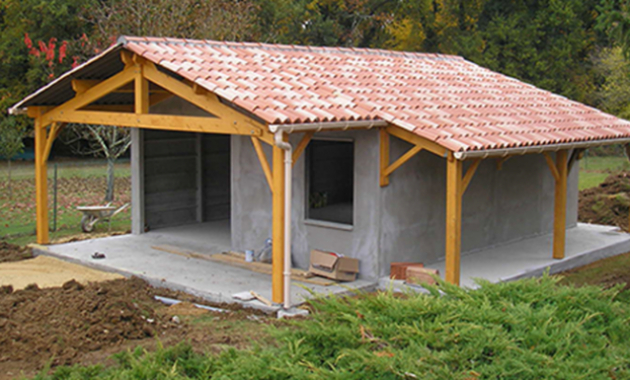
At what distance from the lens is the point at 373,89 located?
39.2 ft

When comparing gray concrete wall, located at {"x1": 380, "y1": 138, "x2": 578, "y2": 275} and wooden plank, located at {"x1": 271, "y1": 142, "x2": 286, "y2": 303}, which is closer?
wooden plank, located at {"x1": 271, "y1": 142, "x2": 286, "y2": 303}

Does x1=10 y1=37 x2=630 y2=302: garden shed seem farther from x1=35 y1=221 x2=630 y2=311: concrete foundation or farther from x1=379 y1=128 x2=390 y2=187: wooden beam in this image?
x1=35 y1=221 x2=630 y2=311: concrete foundation

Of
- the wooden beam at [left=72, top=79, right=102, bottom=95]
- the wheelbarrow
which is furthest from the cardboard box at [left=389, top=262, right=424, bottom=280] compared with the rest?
the wheelbarrow

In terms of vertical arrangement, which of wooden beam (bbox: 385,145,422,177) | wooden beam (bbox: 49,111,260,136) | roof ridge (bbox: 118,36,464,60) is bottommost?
wooden beam (bbox: 385,145,422,177)

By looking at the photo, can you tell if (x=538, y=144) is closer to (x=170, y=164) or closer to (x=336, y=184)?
(x=336, y=184)

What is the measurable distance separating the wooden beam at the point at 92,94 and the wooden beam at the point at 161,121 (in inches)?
2.8

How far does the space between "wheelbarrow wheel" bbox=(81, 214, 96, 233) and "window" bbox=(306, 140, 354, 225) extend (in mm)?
5922

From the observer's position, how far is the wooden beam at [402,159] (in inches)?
412

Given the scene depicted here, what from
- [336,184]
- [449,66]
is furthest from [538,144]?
[449,66]

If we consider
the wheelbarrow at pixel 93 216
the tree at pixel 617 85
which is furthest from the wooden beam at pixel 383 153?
the tree at pixel 617 85

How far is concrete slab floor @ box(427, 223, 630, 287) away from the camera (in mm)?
11672

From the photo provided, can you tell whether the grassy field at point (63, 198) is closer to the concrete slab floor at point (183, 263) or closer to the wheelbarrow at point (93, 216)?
the wheelbarrow at point (93, 216)

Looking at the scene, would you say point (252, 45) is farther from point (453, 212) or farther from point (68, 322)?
point (68, 322)

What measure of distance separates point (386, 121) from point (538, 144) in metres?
2.53
